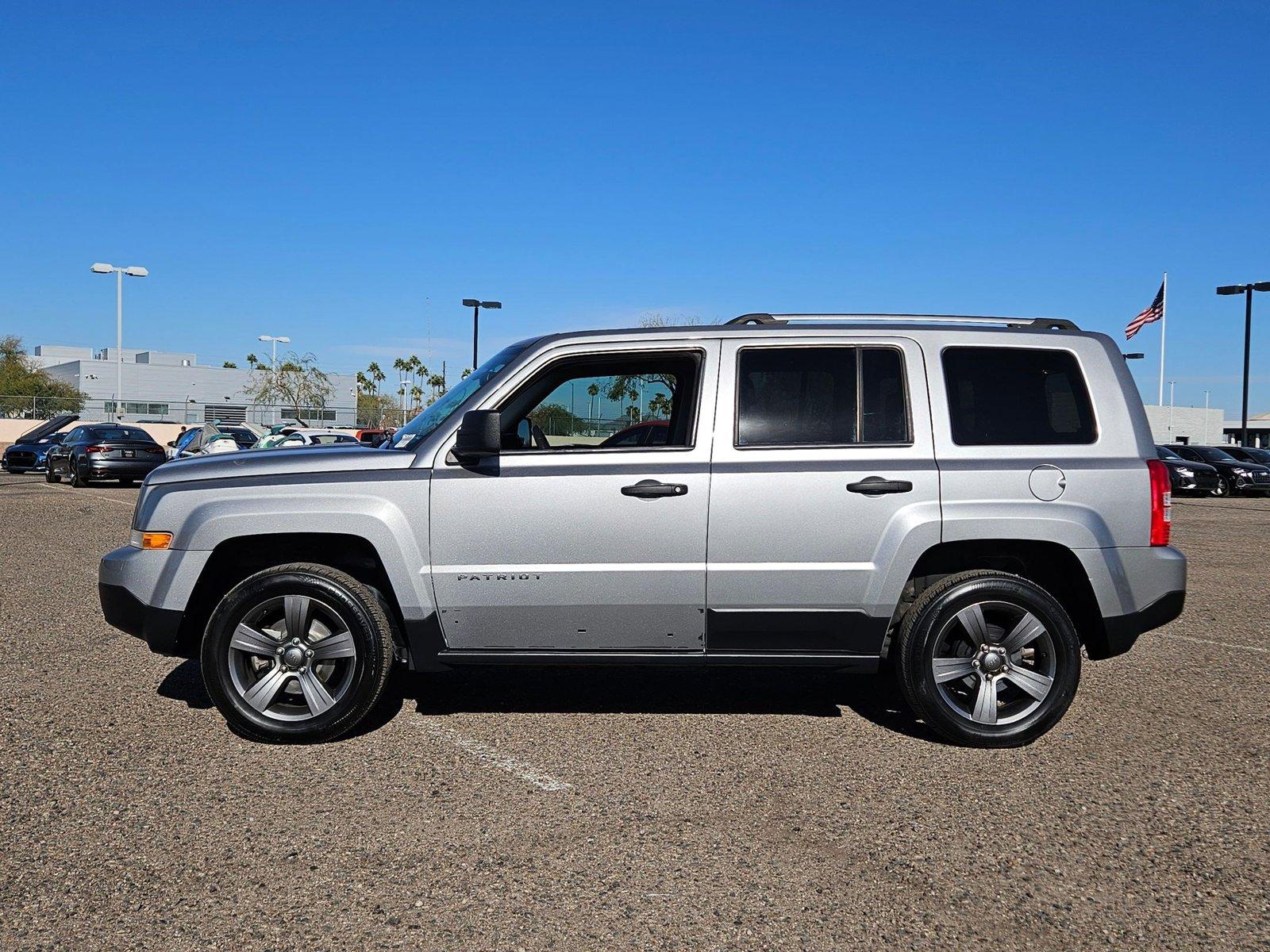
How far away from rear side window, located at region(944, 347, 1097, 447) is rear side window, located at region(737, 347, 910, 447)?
291 millimetres

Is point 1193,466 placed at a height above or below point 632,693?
above

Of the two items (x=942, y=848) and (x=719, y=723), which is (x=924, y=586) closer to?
(x=719, y=723)

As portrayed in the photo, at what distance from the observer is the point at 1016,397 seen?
A: 509 cm

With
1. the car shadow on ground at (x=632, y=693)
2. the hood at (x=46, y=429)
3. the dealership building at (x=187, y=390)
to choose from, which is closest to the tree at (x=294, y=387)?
the dealership building at (x=187, y=390)

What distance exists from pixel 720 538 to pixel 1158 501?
2046mm

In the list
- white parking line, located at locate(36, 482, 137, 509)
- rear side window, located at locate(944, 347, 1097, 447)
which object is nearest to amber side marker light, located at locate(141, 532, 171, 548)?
rear side window, located at locate(944, 347, 1097, 447)

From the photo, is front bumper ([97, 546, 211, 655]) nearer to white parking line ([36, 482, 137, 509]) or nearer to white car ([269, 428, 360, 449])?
white parking line ([36, 482, 137, 509])

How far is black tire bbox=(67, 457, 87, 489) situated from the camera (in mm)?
25594

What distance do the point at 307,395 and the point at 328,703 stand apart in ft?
239

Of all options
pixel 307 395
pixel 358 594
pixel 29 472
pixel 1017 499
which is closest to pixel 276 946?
pixel 358 594

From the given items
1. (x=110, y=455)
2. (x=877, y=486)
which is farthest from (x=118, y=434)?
(x=877, y=486)

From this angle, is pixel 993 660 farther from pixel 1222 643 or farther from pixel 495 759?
pixel 1222 643

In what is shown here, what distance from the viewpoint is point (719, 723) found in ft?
17.7

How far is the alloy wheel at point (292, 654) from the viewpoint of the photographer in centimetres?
489
